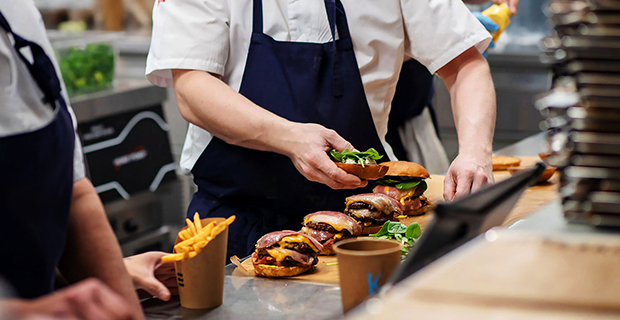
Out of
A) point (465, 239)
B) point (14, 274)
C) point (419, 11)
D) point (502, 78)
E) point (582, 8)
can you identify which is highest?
point (582, 8)

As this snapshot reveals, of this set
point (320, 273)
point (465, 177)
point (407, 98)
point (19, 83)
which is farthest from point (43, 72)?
point (407, 98)

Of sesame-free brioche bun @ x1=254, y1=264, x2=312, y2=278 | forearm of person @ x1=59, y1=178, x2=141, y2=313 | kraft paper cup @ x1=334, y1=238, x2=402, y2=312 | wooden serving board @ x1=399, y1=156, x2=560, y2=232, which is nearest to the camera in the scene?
kraft paper cup @ x1=334, y1=238, x2=402, y2=312

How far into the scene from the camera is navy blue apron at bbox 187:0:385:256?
6.02 feet

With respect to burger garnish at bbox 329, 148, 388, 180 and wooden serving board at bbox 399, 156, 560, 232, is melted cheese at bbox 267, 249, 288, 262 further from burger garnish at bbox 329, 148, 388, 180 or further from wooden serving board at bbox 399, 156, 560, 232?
wooden serving board at bbox 399, 156, 560, 232

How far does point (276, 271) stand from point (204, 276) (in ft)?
0.69

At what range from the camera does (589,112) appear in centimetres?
84

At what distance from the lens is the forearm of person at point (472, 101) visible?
185 cm

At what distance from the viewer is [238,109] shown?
5.65ft

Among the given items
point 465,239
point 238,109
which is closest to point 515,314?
point 465,239

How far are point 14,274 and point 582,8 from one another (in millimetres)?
936

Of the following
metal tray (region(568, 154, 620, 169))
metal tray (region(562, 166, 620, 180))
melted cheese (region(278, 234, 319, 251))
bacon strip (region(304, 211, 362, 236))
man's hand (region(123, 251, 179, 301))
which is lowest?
bacon strip (region(304, 211, 362, 236))

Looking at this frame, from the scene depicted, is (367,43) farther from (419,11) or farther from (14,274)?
(14,274)

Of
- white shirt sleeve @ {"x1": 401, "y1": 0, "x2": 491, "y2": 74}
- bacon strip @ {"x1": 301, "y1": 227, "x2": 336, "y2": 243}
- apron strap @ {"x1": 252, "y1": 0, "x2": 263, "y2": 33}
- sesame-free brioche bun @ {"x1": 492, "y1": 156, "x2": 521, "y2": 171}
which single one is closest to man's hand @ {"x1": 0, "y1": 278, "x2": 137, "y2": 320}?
bacon strip @ {"x1": 301, "y1": 227, "x2": 336, "y2": 243}

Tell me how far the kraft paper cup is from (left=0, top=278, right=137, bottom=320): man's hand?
0.40 metres
